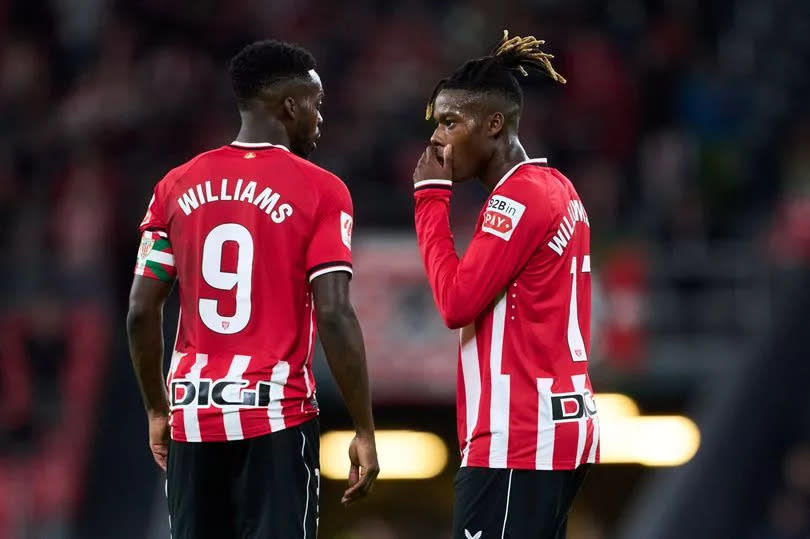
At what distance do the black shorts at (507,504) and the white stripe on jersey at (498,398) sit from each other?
0.06 metres

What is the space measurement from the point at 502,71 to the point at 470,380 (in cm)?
108

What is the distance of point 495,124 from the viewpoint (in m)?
5.37

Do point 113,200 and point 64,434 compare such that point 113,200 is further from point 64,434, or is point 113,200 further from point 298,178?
point 298,178

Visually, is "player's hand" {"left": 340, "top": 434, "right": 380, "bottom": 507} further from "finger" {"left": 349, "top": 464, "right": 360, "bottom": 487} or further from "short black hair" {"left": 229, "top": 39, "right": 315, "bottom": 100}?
"short black hair" {"left": 229, "top": 39, "right": 315, "bottom": 100}

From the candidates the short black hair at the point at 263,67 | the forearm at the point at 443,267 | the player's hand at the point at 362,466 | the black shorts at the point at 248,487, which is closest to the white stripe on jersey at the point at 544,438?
the forearm at the point at 443,267

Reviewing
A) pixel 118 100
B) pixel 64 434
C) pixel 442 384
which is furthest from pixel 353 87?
pixel 64 434

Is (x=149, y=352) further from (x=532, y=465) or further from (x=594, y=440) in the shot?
(x=594, y=440)

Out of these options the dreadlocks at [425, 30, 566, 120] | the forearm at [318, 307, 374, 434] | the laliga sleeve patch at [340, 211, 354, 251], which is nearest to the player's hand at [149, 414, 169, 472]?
the forearm at [318, 307, 374, 434]

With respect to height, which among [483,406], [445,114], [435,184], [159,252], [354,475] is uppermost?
[445,114]

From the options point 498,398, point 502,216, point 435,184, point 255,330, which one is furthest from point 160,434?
point 502,216

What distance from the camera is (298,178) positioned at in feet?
16.9

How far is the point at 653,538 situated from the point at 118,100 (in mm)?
6687

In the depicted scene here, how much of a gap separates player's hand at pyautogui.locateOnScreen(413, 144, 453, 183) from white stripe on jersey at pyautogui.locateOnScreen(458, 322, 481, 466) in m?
0.53

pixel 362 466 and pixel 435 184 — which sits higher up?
pixel 435 184
